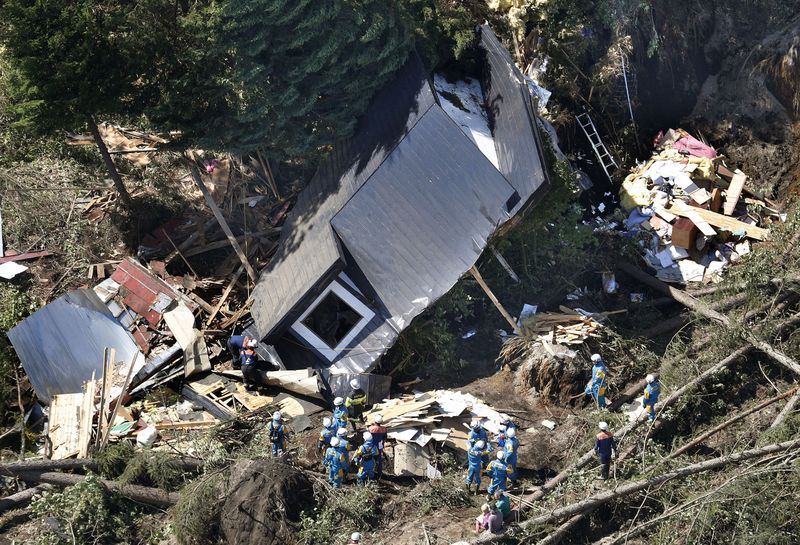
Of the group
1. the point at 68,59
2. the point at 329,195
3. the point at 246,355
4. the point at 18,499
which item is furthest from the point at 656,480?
the point at 68,59

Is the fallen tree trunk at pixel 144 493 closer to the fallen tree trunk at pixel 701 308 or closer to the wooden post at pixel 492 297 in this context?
the wooden post at pixel 492 297

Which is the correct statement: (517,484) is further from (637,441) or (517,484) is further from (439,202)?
(439,202)

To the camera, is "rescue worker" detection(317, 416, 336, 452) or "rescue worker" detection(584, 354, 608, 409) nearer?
"rescue worker" detection(317, 416, 336, 452)

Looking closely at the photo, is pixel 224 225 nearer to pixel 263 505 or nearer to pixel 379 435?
pixel 379 435

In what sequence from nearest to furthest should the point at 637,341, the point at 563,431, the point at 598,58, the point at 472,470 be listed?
1. the point at 472,470
2. the point at 563,431
3. the point at 637,341
4. the point at 598,58

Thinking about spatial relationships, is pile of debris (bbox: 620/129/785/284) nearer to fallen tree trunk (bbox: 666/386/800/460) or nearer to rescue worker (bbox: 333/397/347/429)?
fallen tree trunk (bbox: 666/386/800/460)

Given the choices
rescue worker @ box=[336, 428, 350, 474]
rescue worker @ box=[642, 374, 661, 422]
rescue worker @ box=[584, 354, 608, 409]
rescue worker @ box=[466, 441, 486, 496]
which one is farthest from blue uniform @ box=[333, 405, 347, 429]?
rescue worker @ box=[642, 374, 661, 422]

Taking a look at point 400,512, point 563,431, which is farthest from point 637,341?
point 400,512
